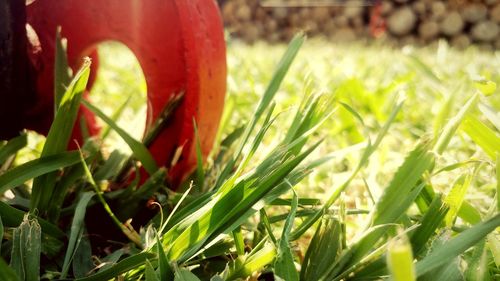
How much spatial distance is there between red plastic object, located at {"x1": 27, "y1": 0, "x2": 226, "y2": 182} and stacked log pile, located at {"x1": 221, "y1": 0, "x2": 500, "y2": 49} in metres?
5.31

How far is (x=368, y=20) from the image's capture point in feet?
21.5

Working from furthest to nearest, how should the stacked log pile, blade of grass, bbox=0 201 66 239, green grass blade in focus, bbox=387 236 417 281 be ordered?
1. the stacked log pile
2. blade of grass, bbox=0 201 66 239
3. green grass blade in focus, bbox=387 236 417 281

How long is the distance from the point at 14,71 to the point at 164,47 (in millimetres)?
209

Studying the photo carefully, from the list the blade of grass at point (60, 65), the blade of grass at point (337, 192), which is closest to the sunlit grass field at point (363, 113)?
the blade of grass at point (337, 192)

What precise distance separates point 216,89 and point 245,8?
6.29 m

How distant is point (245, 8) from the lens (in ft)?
22.9

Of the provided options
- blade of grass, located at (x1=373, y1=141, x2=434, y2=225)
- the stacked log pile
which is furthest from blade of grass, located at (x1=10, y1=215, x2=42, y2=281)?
the stacked log pile

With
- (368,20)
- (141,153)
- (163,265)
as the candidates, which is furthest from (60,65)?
(368,20)

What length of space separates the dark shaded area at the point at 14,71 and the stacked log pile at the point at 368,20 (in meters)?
5.40

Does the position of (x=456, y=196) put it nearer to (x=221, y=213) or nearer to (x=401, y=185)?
(x=401, y=185)

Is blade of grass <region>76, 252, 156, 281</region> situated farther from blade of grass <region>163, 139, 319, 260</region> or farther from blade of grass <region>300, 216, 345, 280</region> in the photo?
blade of grass <region>300, 216, 345, 280</region>

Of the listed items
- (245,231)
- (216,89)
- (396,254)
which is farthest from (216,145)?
(396,254)

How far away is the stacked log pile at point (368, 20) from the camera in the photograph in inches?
229

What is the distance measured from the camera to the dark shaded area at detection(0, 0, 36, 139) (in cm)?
78
